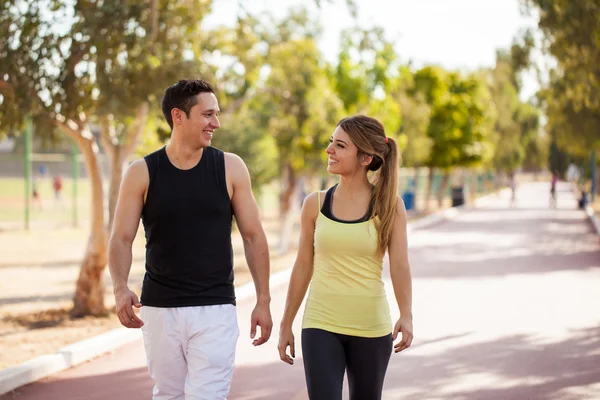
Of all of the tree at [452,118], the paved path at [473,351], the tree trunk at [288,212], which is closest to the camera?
the paved path at [473,351]

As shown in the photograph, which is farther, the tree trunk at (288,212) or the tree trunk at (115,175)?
the tree trunk at (288,212)

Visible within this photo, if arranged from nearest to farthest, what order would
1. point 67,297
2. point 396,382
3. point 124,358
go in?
point 396,382, point 124,358, point 67,297

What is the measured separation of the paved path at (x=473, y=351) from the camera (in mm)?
7406

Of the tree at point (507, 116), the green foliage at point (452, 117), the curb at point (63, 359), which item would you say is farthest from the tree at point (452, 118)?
the curb at point (63, 359)

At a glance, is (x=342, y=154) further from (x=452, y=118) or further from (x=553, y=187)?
(x=452, y=118)

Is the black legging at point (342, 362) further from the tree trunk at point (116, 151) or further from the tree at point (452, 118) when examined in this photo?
the tree at point (452, 118)

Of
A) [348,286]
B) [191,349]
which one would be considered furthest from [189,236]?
[348,286]

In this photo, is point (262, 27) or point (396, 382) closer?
point (396, 382)

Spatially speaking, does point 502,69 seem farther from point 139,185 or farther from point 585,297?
point 139,185

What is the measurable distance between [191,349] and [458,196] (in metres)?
48.5

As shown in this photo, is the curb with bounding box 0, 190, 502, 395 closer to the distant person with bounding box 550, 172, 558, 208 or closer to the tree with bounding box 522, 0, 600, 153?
the tree with bounding box 522, 0, 600, 153

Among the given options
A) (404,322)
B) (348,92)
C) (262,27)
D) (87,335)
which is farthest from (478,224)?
(404,322)

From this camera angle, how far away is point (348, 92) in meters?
25.0

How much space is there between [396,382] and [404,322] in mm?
3395
